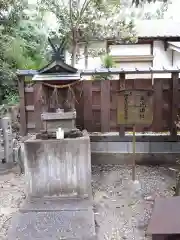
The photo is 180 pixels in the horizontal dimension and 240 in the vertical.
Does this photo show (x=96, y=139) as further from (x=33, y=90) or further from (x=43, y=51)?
(x=43, y=51)

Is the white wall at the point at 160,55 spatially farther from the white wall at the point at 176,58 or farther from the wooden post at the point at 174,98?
the wooden post at the point at 174,98

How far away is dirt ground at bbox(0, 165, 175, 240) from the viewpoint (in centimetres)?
438

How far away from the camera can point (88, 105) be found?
257 inches

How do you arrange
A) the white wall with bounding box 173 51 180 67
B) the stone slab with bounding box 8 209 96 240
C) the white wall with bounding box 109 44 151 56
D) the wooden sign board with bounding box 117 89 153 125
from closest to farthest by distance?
the stone slab with bounding box 8 209 96 240 → the wooden sign board with bounding box 117 89 153 125 → the white wall with bounding box 173 51 180 67 → the white wall with bounding box 109 44 151 56

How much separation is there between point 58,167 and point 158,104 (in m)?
2.69

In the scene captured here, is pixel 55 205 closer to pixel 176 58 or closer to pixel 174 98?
pixel 174 98

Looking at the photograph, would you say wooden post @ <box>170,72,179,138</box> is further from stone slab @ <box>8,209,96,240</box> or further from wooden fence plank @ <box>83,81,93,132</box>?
stone slab @ <box>8,209,96,240</box>

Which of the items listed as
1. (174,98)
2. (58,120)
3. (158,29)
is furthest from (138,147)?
(158,29)

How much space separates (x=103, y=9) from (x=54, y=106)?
249 inches

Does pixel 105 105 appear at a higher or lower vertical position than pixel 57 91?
lower

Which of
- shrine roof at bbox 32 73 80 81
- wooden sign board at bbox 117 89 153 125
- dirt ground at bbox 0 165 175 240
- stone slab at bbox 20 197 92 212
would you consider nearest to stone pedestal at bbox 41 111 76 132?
shrine roof at bbox 32 73 80 81

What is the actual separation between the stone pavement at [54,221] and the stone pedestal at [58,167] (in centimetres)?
19

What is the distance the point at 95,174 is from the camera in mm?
6297

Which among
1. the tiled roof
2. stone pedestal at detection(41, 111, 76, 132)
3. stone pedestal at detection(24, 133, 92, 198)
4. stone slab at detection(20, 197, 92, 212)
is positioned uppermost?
the tiled roof
